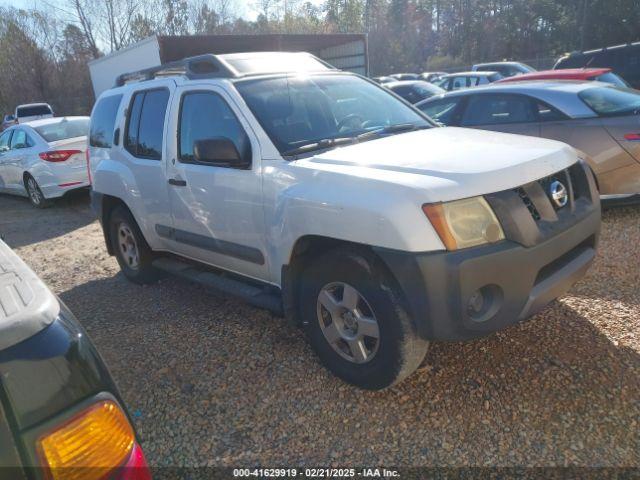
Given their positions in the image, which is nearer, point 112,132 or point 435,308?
point 435,308

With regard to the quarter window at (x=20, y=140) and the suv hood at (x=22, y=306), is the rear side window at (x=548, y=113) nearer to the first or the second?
the suv hood at (x=22, y=306)

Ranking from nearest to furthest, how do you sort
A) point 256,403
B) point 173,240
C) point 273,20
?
point 256,403 < point 173,240 < point 273,20

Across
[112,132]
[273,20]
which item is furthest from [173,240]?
[273,20]

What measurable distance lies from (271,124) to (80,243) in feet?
15.8

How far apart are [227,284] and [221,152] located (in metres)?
1.01

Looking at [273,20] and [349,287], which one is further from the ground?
[273,20]

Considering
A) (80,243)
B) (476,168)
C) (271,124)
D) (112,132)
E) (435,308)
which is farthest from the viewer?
(80,243)

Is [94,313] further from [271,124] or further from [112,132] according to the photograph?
[271,124]

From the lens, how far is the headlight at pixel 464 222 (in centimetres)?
240

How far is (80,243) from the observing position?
7.05m

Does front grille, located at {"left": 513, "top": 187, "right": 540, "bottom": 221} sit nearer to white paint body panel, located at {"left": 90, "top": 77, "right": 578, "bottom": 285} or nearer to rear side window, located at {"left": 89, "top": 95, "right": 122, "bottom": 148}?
white paint body panel, located at {"left": 90, "top": 77, "right": 578, "bottom": 285}

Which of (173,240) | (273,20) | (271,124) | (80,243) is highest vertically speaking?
(273,20)

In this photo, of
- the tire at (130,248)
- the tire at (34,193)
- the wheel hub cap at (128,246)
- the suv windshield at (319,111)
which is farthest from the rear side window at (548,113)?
the tire at (34,193)

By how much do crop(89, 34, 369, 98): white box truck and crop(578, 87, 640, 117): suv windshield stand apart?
378 inches
